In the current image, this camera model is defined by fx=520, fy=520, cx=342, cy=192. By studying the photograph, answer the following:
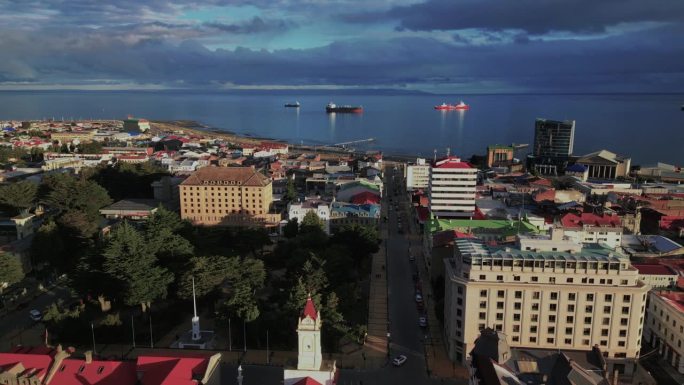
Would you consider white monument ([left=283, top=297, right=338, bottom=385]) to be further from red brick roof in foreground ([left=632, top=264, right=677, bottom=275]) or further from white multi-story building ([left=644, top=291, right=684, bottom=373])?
red brick roof in foreground ([left=632, top=264, right=677, bottom=275])

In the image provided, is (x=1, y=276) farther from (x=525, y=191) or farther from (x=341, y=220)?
(x=525, y=191)

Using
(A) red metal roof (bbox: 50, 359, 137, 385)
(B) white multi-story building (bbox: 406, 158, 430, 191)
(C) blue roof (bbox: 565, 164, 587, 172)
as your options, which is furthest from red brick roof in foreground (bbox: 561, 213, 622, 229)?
(A) red metal roof (bbox: 50, 359, 137, 385)

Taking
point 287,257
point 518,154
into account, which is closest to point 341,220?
point 287,257

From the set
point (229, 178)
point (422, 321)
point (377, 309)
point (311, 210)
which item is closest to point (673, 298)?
point (422, 321)

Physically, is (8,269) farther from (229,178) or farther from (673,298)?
(673,298)

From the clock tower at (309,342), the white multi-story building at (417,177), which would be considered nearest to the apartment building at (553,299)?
the clock tower at (309,342)

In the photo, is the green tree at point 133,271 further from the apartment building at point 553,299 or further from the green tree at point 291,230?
the apartment building at point 553,299
